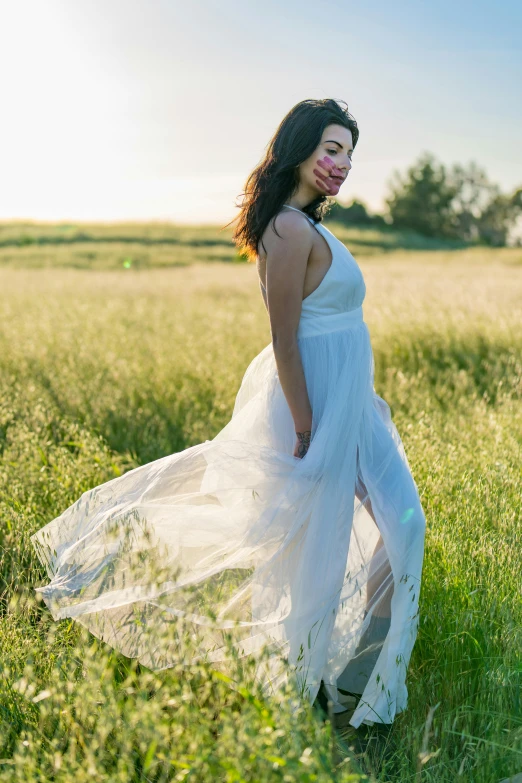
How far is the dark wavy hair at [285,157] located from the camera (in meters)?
→ 2.47

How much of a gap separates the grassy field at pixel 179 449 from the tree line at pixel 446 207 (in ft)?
188

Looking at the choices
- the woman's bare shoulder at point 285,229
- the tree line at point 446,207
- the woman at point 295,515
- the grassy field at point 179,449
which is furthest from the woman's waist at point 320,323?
the tree line at point 446,207

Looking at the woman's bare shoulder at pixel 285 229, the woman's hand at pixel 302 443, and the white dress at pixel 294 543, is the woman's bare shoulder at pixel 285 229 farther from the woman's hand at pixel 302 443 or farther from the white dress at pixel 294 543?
the woman's hand at pixel 302 443

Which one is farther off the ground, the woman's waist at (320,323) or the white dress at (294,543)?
the woman's waist at (320,323)

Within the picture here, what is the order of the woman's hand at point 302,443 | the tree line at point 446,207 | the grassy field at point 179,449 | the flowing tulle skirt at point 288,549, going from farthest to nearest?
the tree line at point 446,207 → the woman's hand at point 302,443 → the flowing tulle skirt at point 288,549 → the grassy field at point 179,449

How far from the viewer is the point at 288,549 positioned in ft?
7.64

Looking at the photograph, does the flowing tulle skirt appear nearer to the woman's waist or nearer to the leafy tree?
the woman's waist

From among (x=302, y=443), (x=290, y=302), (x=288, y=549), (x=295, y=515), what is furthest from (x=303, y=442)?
(x=290, y=302)

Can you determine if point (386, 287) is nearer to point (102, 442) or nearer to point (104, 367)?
point (104, 367)

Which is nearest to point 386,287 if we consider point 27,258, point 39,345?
point 39,345

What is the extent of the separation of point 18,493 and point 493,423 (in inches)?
112

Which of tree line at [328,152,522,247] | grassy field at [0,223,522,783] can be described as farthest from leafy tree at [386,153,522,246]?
grassy field at [0,223,522,783]

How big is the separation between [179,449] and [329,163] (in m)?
2.78

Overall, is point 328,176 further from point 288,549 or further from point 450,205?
point 450,205
